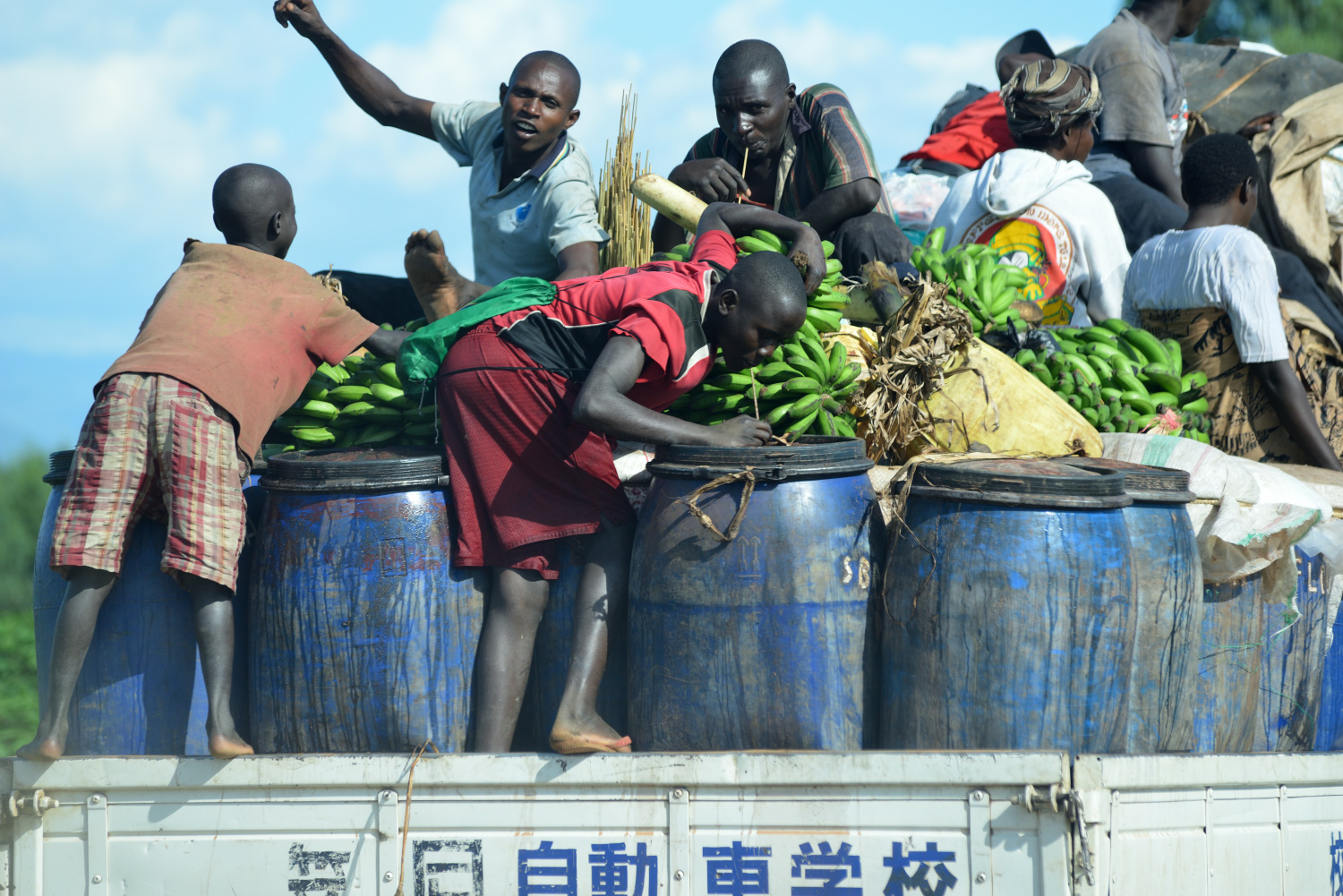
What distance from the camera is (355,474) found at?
3.09 metres

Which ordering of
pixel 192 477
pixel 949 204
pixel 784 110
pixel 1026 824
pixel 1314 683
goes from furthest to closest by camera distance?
pixel 949 204, pixel 784 110, pixel 1314 683, pixel 192 477, pixel 1026 824

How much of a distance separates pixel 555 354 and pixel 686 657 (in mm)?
909

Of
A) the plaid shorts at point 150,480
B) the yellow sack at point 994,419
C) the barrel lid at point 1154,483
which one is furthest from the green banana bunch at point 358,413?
the barrel lid at point 1154,483

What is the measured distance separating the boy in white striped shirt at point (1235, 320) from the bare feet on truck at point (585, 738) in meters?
2.80

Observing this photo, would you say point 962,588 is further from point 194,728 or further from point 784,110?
point 784,110

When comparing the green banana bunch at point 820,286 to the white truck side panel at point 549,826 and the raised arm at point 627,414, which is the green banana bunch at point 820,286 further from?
→ the white truck side panel at point 549,826

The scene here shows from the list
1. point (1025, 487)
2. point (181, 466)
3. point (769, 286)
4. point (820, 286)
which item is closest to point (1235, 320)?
point (820, 286)

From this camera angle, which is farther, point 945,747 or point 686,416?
point 686,416

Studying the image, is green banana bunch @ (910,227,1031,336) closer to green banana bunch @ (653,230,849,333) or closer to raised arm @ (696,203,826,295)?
green banana bunch @ (653,230,849,333)

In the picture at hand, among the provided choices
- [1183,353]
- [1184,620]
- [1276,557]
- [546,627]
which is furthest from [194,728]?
[1183,353]

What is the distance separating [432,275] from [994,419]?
191 centimetres

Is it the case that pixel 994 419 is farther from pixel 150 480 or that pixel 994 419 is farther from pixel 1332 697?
pixel 150 480

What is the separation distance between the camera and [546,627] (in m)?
3.20

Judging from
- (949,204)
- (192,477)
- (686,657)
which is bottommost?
(686,657)
